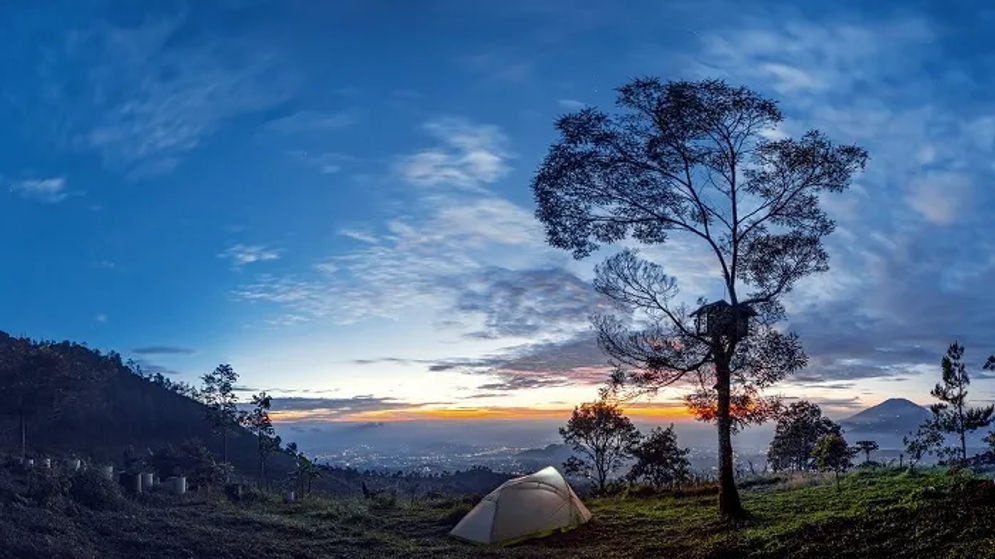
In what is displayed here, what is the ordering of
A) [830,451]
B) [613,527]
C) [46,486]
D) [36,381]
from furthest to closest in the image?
[36,381] → [46,486] → [830,451] → [613,527]

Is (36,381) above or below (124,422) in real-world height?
above

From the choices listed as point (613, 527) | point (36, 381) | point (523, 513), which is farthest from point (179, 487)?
point (36, 381)

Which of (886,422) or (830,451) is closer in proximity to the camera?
(830,451)

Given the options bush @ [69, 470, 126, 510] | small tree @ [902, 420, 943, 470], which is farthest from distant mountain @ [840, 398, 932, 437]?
bush @ [69, 470, 126, 510]

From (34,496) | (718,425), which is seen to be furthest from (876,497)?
(34,496)

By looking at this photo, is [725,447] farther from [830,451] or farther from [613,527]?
[830,451]

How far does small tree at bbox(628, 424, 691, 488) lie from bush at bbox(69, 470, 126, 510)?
28.4m

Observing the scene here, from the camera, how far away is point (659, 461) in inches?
1758

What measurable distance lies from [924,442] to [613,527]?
12.6m

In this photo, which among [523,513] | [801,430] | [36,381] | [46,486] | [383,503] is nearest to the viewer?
[523,513]

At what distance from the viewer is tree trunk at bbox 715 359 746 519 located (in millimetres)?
20875

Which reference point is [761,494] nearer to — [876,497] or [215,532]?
[876,497]

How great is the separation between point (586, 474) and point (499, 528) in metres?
24.7

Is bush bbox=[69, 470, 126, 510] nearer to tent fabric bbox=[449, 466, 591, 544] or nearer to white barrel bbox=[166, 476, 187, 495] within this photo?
white barrel bbox=[166, 476, 187, 495]
